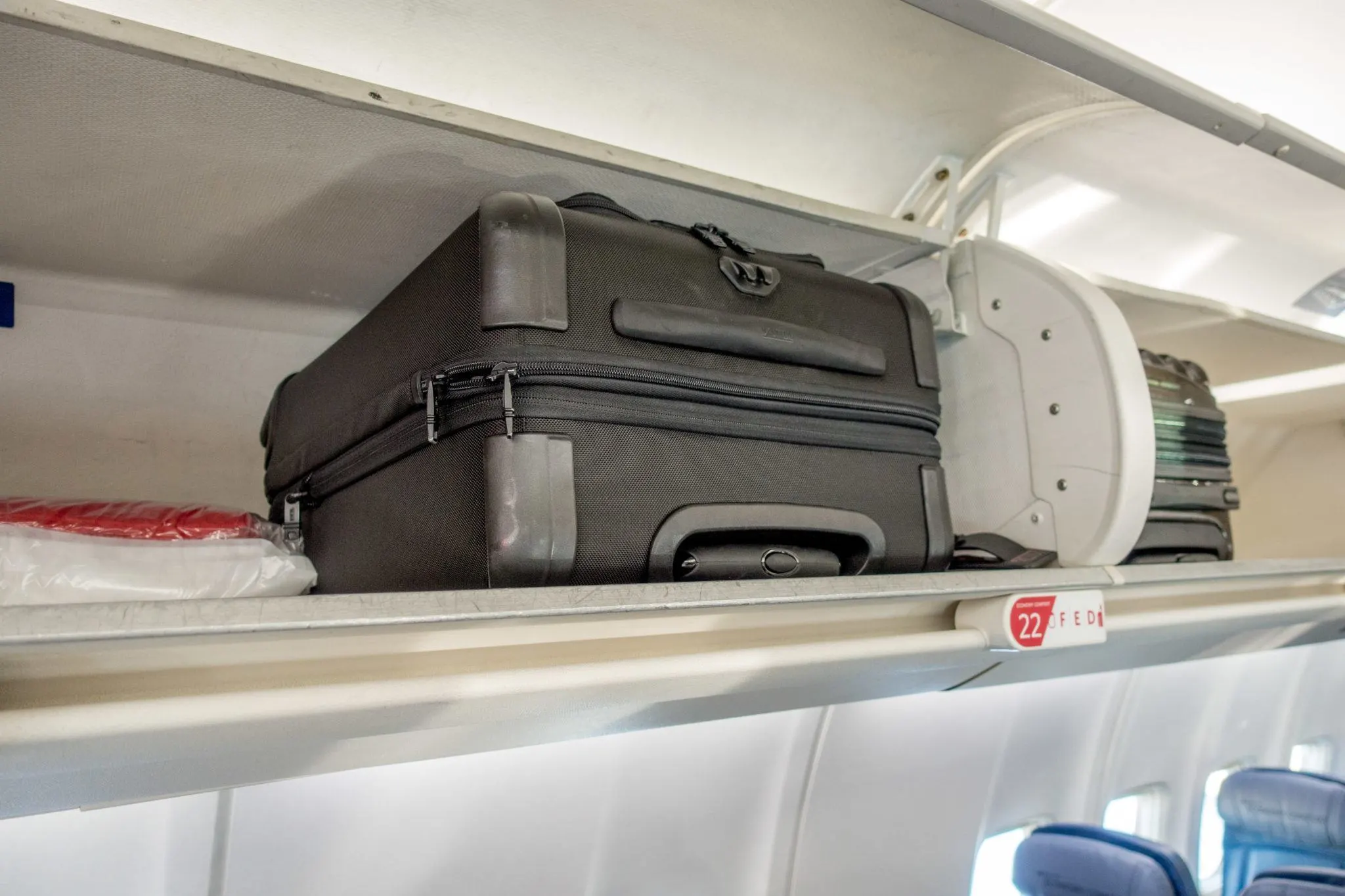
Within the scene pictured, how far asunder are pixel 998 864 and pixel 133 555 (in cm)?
304

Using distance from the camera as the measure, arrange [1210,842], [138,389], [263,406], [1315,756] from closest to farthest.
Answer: [138,389] < [263,406] < [1210,842] < [1315,756]

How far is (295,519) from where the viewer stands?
1.45m

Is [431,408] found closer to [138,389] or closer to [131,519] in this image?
[131,519]

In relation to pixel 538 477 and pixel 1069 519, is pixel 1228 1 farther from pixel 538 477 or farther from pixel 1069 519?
pixel 538 477

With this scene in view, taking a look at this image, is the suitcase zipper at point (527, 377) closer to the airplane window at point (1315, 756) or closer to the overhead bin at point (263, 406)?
the overhead bin at point (263, 406)

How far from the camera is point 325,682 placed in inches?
34.8

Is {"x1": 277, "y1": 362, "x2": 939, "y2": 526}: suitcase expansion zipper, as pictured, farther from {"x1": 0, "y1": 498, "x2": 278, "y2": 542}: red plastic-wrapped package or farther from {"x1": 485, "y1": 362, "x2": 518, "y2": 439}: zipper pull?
{"x1": 0, "y1": 498, "x2": 278, "y2": 542}: red plastic-wrapped package

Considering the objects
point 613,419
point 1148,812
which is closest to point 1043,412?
point 613,419

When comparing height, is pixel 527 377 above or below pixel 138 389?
below

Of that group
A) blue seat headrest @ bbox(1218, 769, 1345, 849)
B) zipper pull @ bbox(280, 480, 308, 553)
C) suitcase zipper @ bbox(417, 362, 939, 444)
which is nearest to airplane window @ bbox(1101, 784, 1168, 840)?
blue seat headrest @ bbox(1218, 769, 1345, 849)

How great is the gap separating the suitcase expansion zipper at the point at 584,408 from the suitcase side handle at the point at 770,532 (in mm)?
106

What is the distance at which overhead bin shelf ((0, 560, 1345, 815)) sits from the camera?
0.72m

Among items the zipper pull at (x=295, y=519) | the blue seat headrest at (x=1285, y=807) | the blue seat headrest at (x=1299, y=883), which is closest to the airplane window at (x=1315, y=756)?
the blue seat headrest at (x=1285, y=807)

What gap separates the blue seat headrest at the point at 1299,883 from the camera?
7.57ft
